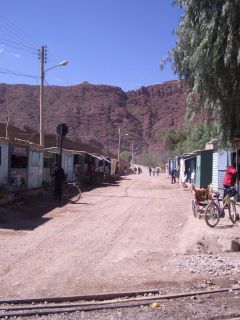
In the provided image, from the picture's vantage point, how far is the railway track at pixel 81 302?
20.3 feet

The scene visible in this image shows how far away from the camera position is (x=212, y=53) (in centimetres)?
918

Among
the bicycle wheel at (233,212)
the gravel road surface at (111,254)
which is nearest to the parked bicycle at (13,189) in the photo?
the gravel road surface at (111,254)

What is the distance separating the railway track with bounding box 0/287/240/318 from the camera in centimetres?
620

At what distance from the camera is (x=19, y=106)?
381 feet

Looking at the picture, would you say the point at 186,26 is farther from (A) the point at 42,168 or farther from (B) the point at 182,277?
(A) the point at 42,168

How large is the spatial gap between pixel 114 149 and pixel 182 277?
119 m

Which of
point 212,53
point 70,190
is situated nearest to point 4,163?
point 70,190

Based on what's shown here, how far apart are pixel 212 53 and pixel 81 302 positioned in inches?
197

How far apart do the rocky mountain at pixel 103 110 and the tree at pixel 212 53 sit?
9722cm

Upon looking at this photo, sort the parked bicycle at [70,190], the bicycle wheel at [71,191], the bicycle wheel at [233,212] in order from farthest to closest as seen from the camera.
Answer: the bicycle wheel at [71,191] → the parked bicycle at [70,190] → the bicycle wheel at [233,212]

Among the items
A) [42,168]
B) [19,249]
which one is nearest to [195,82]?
[19,249]

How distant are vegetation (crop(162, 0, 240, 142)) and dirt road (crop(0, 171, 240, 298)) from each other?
291 centimetres

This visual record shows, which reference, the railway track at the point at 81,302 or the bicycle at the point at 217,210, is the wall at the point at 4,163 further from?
the railway track at the point at 81,302

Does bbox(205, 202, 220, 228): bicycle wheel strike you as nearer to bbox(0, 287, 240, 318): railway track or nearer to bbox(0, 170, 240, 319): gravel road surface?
bbox(0, 170, 240, 319): gravel road surface
